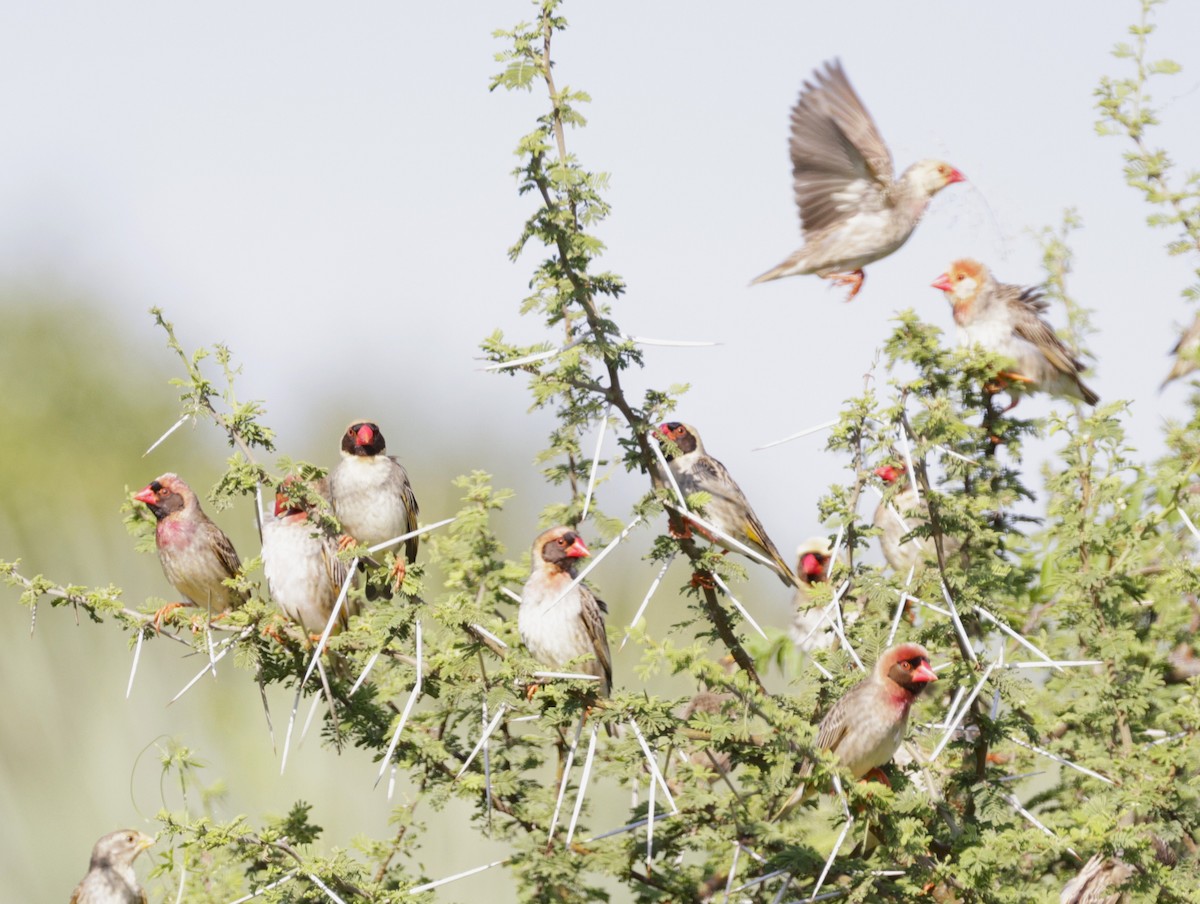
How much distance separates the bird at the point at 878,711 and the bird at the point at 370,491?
2.23 m

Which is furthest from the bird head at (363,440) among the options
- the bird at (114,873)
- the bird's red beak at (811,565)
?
the bird's red beak at (811,565)

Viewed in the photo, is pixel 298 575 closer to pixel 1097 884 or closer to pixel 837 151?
pixel 837 151

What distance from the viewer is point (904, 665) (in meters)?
4.98

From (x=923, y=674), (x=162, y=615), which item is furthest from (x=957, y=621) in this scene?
(x=162, y=615)

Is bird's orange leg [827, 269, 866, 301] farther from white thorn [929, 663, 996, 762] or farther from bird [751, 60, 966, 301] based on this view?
white thorn [929, 663, 996, 762]

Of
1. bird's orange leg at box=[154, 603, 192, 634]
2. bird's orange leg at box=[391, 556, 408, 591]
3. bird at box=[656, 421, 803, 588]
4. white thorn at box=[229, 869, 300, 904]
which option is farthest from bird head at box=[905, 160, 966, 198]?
white thorn at box=[229, 869, 300, 904]

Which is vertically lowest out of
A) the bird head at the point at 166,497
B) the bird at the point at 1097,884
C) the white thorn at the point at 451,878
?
the bird at the point at 1097,884

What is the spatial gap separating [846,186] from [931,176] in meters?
0.40

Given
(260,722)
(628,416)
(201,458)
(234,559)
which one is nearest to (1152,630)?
(628,416)

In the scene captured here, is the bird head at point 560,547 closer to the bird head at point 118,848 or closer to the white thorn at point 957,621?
Answer: the white thorn at point 957,621

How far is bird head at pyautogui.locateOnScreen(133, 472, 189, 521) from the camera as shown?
6.60m

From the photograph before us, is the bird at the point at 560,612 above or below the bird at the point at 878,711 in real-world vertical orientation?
above

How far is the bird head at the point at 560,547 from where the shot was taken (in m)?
5.58

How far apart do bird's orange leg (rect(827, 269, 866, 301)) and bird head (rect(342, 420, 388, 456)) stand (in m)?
2.23
